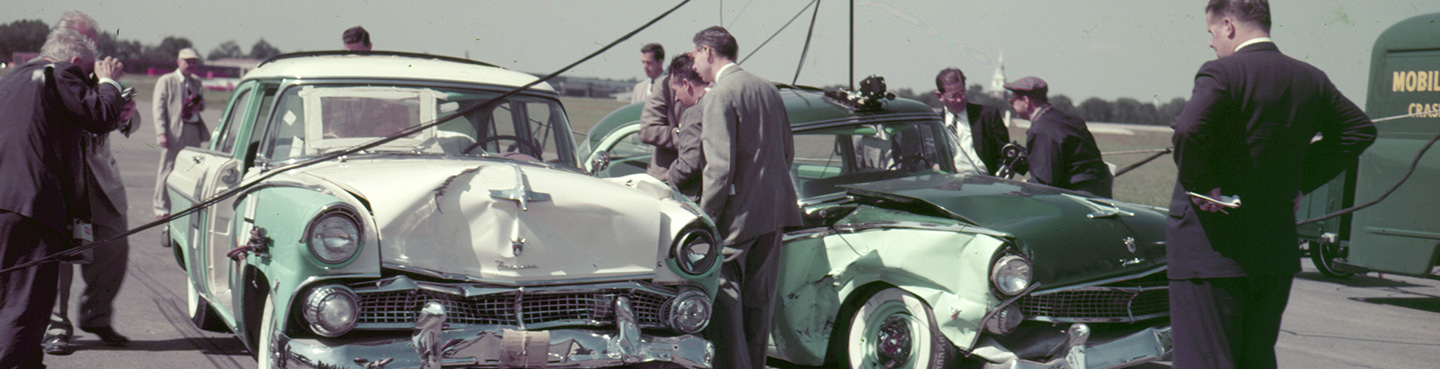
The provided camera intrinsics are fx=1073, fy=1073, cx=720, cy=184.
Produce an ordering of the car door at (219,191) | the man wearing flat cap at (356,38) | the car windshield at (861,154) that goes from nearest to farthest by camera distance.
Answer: the car door at (219,191) < the car windshield at (861,154) < the man wearing flat cap at (356,38)

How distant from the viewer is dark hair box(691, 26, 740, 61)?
488 cm

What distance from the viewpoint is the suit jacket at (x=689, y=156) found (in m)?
4.97

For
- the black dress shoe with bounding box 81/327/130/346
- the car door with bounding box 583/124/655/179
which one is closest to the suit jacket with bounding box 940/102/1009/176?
the car door with bounding box 583/124/655/179

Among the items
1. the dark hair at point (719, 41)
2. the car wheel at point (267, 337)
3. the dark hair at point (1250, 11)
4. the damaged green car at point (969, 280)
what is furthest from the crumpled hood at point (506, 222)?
the dark hair at point (1250, 11)

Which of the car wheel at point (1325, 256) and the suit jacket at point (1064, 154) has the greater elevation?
the suit jacket at point (1064, 154)

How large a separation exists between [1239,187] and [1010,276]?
41.4 inches

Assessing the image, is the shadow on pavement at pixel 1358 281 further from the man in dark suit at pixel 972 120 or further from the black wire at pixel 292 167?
the black wire at pixel 292 167

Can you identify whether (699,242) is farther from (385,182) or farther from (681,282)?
(385,182)

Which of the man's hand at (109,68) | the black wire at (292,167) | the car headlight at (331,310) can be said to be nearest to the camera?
the car headlight at (331,310)

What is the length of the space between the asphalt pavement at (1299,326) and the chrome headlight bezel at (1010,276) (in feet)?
6.50

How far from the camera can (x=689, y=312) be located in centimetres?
421

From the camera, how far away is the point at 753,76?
483cm

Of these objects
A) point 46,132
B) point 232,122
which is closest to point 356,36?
point 232,122

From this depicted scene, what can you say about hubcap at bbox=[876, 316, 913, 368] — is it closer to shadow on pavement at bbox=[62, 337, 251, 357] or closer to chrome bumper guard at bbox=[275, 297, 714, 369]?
chrome bumper guard at bbox=[275, 297, 714, 369]
